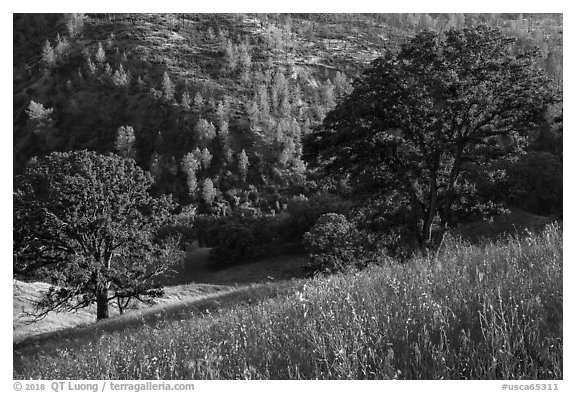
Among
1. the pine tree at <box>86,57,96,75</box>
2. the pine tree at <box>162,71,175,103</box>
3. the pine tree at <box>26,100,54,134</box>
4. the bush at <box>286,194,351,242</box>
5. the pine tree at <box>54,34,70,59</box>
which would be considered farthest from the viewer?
the pine tree at <box>54,34,70,59</box>

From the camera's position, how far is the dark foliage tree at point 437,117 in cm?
1608

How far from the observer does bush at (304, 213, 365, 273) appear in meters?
43.8

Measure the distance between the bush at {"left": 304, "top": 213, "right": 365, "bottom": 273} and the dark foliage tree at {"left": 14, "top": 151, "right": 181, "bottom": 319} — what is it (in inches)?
790

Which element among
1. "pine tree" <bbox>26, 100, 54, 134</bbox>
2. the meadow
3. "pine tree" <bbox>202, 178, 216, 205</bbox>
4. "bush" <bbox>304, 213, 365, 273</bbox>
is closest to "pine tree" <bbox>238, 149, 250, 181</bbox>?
"pine tree" <bbox>202, 178, 216, 205</bbox>

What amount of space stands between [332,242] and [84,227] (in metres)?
28.5

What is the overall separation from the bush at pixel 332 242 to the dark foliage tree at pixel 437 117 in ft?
82.3

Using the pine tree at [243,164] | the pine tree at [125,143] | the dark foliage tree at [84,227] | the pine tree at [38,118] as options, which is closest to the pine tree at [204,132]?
the pine tree at [243,164]

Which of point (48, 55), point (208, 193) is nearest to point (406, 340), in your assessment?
point (208, 193)

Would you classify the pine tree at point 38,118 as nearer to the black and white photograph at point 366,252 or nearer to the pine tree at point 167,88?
the pine tree at point 167,88

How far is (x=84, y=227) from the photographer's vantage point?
82.0ft

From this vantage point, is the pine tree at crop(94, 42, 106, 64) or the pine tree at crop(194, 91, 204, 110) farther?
the pine tree at crop(194, 91, 204, 110)

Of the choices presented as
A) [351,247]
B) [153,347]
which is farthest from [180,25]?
[153,347]

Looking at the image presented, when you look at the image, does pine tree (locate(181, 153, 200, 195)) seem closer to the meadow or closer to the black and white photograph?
the black and white photograph

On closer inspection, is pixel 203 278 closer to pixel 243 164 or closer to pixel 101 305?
pixel 101 305
